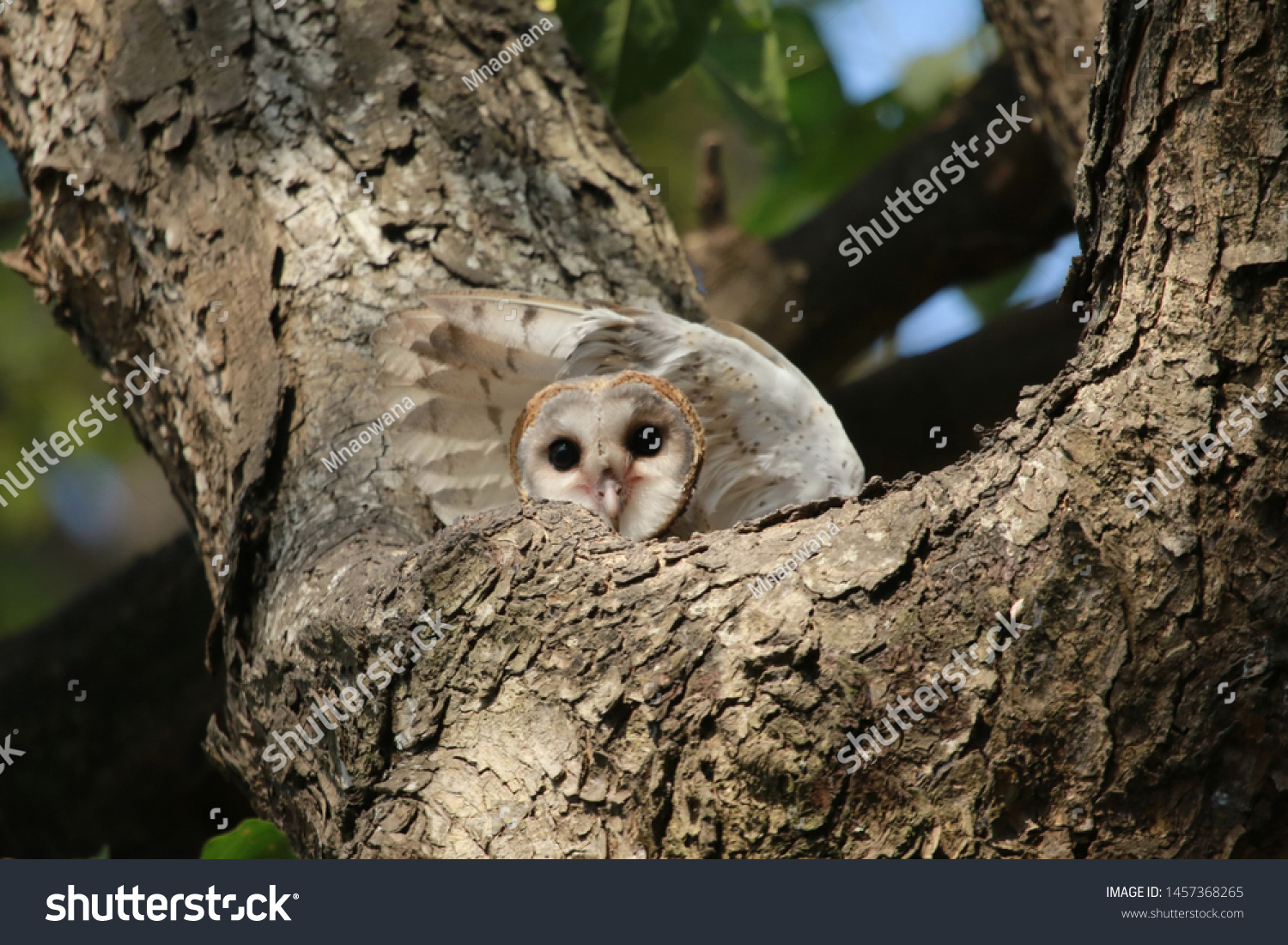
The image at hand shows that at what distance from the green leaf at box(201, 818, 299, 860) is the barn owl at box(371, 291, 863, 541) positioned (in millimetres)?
770

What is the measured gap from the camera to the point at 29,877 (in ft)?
6.01

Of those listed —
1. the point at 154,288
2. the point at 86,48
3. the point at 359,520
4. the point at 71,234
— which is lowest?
the point at 359,520

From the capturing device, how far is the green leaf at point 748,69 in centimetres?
400

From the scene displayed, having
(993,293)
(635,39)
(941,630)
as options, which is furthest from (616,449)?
(993,293)

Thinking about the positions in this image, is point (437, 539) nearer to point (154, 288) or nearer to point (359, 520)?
point (359, 520)

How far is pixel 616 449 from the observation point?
7.93ft

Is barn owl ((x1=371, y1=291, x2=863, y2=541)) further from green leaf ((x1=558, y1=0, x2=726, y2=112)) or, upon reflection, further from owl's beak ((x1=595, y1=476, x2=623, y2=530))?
green leaf ((x1=558, y1=0, x2=726, y2=112))

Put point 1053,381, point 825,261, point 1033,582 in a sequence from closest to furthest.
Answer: point 1033,582
point 1053,381
point 825,261

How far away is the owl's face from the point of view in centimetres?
239

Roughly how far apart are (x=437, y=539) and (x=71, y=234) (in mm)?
1672

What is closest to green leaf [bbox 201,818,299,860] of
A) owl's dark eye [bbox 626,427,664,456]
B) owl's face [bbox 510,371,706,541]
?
owl's face [bbox 510,371,706,541]

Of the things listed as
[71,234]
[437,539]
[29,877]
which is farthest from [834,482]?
[71,234]

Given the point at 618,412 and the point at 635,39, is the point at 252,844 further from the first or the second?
the point at 635,39

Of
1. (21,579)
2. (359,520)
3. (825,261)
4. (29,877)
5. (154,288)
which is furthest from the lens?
(21,579)
